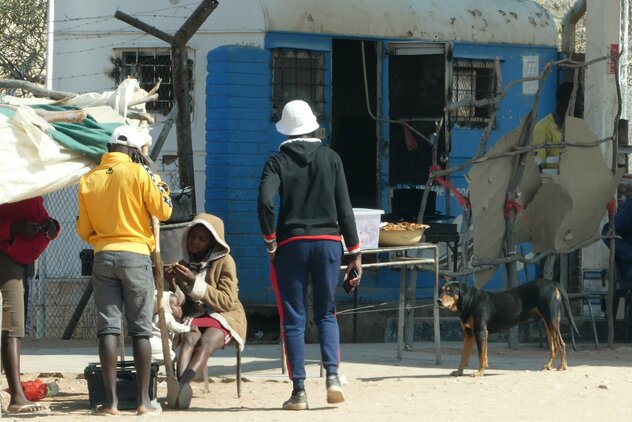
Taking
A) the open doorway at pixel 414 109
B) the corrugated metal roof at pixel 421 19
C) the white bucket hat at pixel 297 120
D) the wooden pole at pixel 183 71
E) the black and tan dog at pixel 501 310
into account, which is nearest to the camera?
the white bucket hat at pixel 297 120

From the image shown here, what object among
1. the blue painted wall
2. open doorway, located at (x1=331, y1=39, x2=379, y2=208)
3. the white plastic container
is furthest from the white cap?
open doorway, located at (x1=331, y1=39, x2=379, y2=208)

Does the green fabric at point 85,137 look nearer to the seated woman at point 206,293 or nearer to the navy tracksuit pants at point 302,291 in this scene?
the seated woman at point 206,293

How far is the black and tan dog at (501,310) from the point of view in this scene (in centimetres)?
1033

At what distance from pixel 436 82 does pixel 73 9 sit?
418 cm

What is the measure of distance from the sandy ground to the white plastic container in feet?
3.26

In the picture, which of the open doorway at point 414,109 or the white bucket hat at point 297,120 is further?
the open doorway at point 414,109

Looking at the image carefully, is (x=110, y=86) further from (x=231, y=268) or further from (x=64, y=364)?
(x=231, y=268)

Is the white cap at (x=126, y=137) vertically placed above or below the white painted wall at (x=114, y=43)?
below

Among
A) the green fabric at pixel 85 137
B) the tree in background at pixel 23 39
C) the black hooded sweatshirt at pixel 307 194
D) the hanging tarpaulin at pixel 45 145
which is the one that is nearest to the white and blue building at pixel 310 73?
the hanging tarpaulin at pixel 45 145

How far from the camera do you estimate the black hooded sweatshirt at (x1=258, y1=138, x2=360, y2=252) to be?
8.73m

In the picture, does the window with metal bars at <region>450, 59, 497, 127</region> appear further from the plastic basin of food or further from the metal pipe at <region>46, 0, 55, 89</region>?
the plastic basin of food

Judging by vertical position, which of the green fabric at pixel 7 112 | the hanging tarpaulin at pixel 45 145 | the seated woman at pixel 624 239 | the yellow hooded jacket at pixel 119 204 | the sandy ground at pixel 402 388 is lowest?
the sandy ground at pixel 402 388

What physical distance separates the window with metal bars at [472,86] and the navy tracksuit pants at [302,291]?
757 centimetres

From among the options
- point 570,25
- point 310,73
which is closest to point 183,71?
point 310,73
